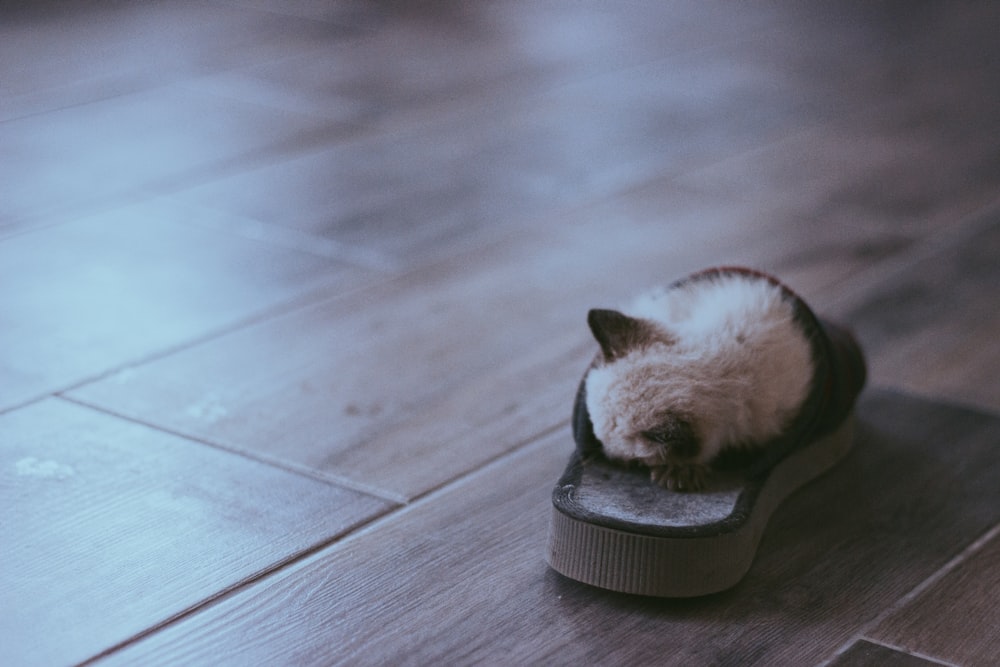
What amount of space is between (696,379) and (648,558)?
0.56 ft

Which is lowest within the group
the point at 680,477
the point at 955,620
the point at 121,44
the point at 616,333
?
the point at 955,620

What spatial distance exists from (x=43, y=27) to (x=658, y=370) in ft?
8.10

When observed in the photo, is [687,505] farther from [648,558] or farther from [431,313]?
[431,313]

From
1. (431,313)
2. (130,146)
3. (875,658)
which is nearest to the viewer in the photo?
(875,658)

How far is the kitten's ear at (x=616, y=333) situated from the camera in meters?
1.05

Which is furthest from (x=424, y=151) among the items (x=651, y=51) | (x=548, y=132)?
(x=651, y=51)

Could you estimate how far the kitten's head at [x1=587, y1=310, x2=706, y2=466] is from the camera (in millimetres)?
1020

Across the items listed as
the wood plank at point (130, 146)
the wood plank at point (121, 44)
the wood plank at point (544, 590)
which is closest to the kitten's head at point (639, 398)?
the wood plank at point (544, 590)

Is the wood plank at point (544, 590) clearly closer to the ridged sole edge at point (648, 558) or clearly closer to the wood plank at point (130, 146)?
the ridged sole edge at point (648, 558)

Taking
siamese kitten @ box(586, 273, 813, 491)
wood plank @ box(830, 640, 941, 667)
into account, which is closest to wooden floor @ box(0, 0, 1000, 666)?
wood plank @ box(830, 640, 941, 667)

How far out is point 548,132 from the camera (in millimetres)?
2301

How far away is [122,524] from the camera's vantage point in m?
1.06

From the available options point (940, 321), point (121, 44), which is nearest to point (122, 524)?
point (940, 321)

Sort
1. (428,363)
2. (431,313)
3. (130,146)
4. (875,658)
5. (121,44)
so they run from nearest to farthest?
(875,658) → (428,363) → (431,313) → (130,146) → (121,44)
